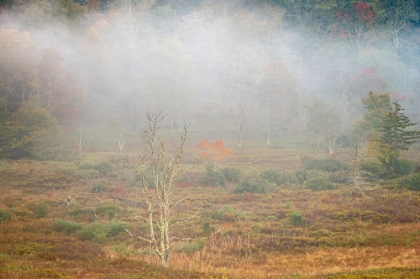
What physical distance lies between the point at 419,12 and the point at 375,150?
88.8 m

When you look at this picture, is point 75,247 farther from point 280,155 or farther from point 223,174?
point 280,155

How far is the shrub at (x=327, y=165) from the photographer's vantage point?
45.9m

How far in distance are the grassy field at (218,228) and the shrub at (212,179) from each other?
0.64 metres

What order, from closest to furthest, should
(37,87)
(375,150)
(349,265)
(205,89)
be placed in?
(349,265) → (375,150) → (37,87) → (205,89)

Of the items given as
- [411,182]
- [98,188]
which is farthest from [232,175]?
[411,182]

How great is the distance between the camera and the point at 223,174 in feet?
137

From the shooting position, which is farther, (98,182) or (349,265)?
(98,182)

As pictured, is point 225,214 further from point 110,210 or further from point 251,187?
point 251,187

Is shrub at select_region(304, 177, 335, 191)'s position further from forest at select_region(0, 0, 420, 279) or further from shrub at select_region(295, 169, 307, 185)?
shrub at select_region(295, 169, 307, 185)

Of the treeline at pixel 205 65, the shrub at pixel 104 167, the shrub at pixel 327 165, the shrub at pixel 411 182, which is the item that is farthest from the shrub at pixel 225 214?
the treeline at pixel 205 65

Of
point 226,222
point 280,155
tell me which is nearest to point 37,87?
point 280,155

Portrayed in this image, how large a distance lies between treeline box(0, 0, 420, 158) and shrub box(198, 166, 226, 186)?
22.2 meters

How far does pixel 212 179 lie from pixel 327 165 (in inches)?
611

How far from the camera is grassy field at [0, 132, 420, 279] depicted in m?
13.9
